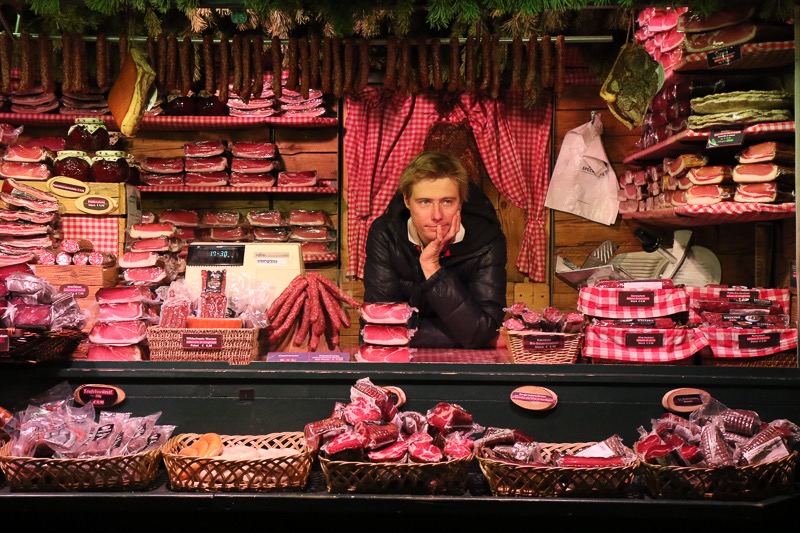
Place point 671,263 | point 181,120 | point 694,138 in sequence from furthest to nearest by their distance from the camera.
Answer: point 181,120 → point 671,263 → point 694,138

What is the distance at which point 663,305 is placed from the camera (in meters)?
2.77

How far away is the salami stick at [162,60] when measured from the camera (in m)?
3.86

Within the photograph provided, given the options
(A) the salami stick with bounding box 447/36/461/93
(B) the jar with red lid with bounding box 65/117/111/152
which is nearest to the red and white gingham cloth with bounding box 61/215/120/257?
(B) the jar with red lid with bounding box 65/117/111/152

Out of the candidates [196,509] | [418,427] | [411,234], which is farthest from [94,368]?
[411,234]

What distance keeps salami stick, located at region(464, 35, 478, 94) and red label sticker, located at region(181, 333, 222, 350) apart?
216 cm

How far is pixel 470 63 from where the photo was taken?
4.09 metres

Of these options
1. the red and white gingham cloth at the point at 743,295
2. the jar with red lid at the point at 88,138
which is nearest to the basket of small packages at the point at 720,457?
the red and white gingham cloth at the point at 743,295

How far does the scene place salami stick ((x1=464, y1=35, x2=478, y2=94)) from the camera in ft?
13.1

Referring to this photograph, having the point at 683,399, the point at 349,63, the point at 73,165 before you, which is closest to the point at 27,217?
the point at 73,165

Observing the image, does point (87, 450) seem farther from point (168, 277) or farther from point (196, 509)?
point (168, 277)

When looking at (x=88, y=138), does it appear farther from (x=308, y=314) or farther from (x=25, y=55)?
(x=308, y=314)

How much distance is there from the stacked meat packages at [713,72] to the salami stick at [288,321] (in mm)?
2323

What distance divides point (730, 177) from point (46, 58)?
3.73m

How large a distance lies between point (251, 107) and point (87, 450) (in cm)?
425
